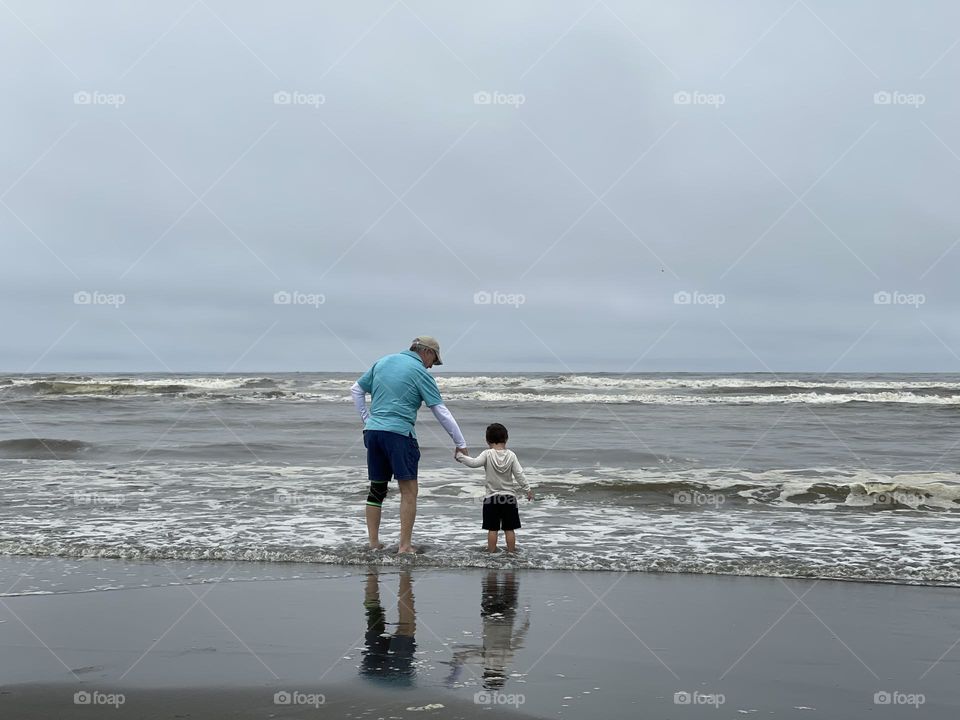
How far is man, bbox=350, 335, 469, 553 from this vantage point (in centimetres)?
735

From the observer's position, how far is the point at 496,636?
4.96 meters

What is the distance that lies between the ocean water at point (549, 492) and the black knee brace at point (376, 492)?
417 mm

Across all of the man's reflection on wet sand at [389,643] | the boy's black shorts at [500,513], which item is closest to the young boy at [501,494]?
the boy's black shorts at [500,513]

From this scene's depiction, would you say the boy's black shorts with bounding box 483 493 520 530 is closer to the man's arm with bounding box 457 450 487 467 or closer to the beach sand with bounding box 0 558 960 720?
the man's arm with bounding box 457 450 487 467

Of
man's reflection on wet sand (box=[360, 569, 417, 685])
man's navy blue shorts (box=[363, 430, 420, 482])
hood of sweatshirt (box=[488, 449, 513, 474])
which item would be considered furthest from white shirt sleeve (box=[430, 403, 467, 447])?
man's reflection on wet sand (box=[360, 569, 417, 685])

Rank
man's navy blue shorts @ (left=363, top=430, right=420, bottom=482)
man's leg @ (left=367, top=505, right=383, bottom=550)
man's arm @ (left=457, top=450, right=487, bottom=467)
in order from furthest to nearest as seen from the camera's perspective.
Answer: man's leg @ (left=367, top=505, right=383, bottom=550) → man's navy blue shorts @ (left=363, top=430, right=420, bottom=482) → man's arm @ (left=457, top=450, right=487, bottom=467)

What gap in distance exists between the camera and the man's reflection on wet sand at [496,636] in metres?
4.25

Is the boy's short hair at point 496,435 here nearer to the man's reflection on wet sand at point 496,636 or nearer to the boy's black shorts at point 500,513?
the boy's black shorts at point 500,513

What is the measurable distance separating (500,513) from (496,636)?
2698 millimetres

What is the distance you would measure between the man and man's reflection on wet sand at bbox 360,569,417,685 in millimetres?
1258

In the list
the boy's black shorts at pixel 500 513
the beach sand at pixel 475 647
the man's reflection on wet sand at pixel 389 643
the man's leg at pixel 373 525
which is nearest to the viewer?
the beach sand at pixel 475 647

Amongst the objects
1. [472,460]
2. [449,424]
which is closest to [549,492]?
[472,460]

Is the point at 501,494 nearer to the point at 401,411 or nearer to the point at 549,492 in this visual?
the point at 401,411

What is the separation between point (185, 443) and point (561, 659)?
14681 mm
